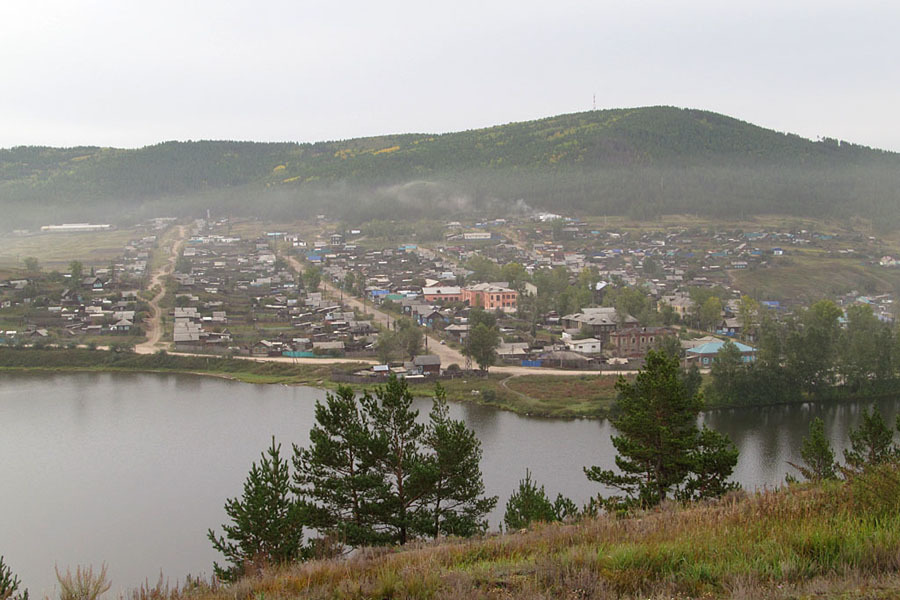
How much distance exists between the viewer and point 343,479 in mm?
4008

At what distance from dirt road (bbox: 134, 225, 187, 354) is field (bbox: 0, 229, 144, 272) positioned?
1642 millimetres

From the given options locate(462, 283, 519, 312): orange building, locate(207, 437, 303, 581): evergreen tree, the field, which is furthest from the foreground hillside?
the field

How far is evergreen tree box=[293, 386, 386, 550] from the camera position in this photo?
3.83 metres

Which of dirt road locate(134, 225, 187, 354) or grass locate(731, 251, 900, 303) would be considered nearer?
dirt road locate(134, 225, 187, 354)

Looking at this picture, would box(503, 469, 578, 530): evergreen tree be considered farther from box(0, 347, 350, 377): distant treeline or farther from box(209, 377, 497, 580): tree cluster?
box(0, 347, 350, 377): distant treeline

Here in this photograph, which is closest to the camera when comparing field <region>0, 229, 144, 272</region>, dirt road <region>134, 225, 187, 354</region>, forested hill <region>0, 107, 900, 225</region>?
dirt road <region>134, 225, 187, 354</region>

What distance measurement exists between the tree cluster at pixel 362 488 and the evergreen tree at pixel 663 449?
81 cm

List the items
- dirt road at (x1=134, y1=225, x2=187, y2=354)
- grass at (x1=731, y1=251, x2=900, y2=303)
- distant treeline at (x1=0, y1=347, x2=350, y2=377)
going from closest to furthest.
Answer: distant treeline at (x1=0, y1=347, x2=350, y2=377), dirt road at (x1=134, y1=225, x2=187, y2=354), grass at (x1=731, y1=251, x2=900, y2=303)

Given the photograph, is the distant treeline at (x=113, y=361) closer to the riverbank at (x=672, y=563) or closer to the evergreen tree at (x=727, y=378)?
the evergreen tree at (x=727, y=378)

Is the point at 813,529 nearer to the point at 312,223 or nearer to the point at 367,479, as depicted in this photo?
the point at 367,479

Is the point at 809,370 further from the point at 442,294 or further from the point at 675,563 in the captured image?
the point at 675,563

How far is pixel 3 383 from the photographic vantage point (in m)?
12.0

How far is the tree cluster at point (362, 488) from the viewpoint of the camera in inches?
139

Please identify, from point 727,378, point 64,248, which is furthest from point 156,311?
point 727,378
